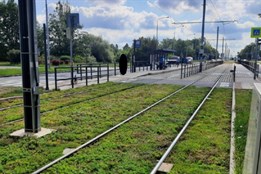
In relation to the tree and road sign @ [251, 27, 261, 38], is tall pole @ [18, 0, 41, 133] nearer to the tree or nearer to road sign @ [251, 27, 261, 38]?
road sign @ [251, 27, 261, 38]

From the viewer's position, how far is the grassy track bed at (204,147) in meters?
4.54

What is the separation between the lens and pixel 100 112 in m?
8.57

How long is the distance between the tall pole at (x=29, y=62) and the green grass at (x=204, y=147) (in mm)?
3190

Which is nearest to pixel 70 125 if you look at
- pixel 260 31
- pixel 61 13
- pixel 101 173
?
pixel 101 173

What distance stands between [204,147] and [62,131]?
3.17 meters

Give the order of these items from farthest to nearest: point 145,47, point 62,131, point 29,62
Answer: point 145,47
point 62,131
point 29,62

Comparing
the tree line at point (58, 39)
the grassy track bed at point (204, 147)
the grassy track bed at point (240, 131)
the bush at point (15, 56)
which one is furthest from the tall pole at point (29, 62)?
the tree line at point (58, 39)

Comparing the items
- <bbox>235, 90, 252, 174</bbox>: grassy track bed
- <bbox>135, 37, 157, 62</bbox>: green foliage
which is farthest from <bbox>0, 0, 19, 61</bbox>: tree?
<bbox>235, 90, 252, 174</bbox>: grassy track bed

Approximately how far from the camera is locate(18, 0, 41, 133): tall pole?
19.4 ft

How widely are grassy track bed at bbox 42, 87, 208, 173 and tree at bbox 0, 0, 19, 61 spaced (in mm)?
61222

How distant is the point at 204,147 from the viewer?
548cm

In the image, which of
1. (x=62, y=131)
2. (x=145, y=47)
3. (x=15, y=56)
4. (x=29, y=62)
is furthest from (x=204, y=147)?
(x=145, y=47)

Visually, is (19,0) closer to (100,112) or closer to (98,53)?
(100,112)

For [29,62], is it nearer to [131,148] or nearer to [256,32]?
[131,148]
